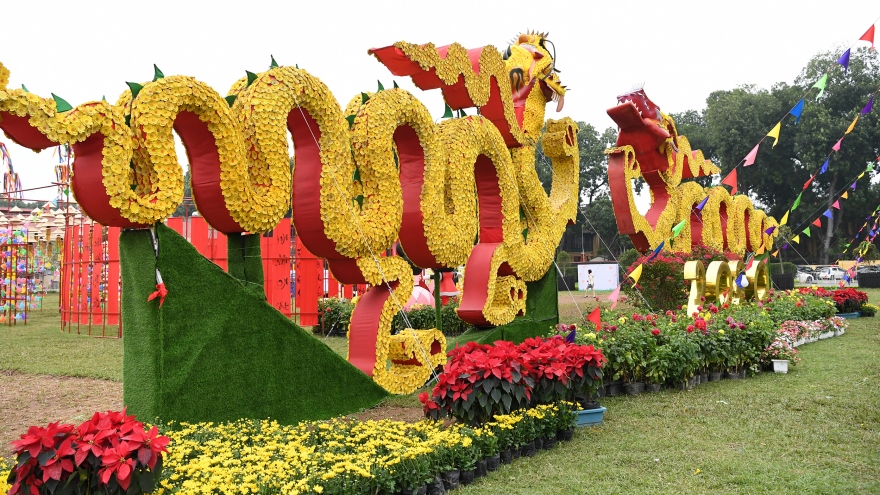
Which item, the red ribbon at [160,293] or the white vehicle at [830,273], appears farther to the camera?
the white vehicle at [830,273]

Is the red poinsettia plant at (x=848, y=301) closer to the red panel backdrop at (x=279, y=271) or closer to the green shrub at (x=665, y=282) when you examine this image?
the green shrub at (x=665, y=282)

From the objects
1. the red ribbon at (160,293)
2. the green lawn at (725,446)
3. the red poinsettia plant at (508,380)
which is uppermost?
the red ribbon at (160,293)

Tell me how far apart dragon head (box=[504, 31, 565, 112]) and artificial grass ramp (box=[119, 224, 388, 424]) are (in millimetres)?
5364

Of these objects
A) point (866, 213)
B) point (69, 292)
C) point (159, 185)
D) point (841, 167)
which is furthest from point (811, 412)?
point (866, 213)

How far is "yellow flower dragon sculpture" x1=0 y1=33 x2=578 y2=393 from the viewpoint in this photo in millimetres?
4602

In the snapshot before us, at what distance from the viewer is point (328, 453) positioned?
413 cm

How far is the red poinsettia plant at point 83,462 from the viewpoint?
3107 mm

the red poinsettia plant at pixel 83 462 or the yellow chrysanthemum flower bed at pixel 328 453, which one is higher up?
the red poinsettia plant at pixel 83 462

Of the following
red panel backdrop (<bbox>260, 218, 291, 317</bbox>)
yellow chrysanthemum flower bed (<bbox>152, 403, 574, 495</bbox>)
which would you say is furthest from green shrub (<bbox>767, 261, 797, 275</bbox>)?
yellow chrysanthemum flower bed (<bbox>152, 403, 574, 495</bbox>)

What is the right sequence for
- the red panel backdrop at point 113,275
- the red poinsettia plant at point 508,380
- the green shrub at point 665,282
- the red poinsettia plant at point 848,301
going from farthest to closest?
the red poinsettia plant at point 848,301, the red panel backdrop at point 113,275, the green shrub at point 665,282, the red poinsettia plant at point 508,380

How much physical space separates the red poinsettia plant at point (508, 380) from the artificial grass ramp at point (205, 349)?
1.14m

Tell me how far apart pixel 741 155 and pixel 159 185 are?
106ft

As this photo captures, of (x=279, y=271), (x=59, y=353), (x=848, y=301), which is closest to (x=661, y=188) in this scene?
(x=848, y=301)

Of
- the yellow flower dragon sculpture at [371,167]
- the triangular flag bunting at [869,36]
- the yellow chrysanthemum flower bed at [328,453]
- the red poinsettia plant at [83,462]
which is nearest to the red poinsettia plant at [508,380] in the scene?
the yellow chrysanthemum flower bed at [328,453]
